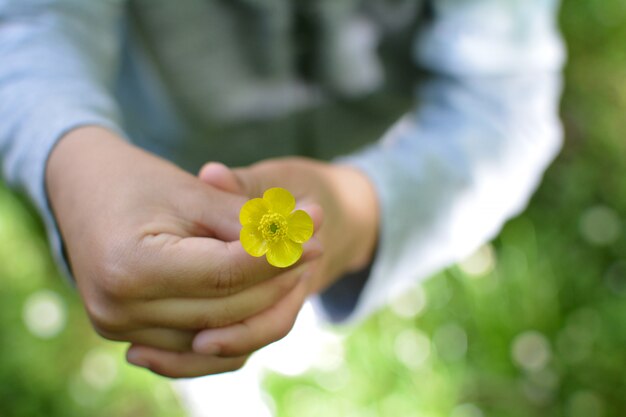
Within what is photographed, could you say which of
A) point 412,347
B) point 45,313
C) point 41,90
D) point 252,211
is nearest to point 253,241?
point 252,211

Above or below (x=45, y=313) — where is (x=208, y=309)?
above

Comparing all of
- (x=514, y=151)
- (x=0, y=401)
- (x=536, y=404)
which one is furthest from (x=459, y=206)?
(x=0, y=401)

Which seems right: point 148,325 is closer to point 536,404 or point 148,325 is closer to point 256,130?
point 256,130

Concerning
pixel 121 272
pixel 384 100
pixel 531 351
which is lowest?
pixel 531 351

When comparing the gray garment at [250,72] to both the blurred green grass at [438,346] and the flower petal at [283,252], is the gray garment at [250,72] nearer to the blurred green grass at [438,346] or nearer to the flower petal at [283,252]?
the flower petal at [283,252]

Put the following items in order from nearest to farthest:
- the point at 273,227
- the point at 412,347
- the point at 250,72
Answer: the point at 273,227 → the point at 250,72 → the point at 412,347

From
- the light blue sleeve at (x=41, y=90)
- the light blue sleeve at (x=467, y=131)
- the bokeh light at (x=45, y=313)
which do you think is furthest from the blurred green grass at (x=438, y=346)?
the light blue sleeve at (x=41, y=90)

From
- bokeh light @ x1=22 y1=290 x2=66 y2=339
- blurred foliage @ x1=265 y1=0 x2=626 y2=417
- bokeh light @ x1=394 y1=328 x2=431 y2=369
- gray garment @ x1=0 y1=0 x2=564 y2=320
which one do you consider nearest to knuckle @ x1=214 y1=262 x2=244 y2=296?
gray garment @ x1=0 y1=0 x2=564 y2=320

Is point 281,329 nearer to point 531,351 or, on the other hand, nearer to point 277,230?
point 277,230
